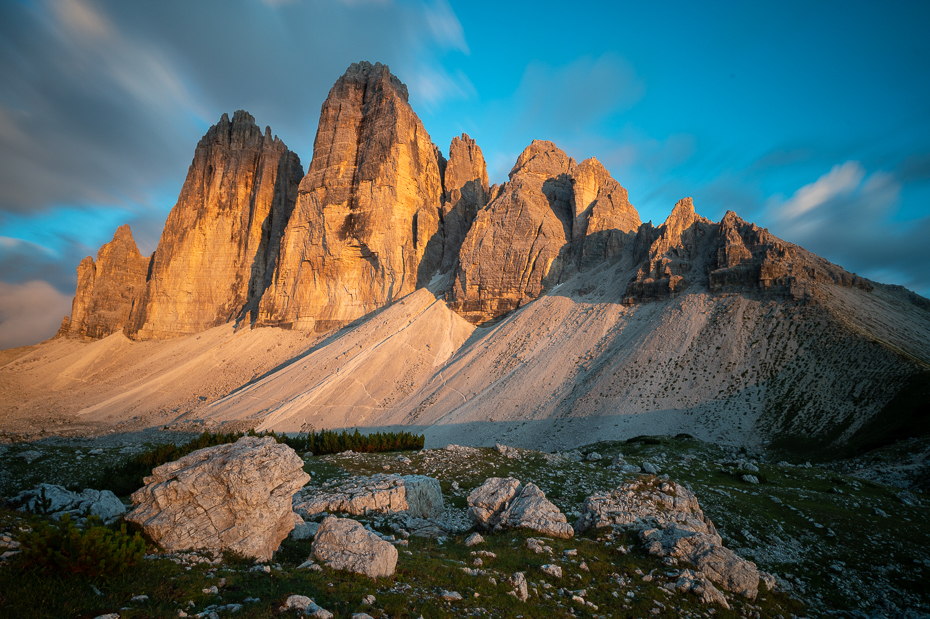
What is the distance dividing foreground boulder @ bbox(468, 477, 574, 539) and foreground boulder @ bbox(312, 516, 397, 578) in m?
5.05

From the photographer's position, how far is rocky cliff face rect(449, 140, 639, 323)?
223 feet

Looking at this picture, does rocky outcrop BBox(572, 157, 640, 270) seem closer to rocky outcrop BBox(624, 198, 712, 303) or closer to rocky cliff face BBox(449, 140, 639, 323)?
rocky cliff face BBox(449, 140, 639, 323)

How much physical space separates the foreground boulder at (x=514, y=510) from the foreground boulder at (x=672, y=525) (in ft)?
3.62

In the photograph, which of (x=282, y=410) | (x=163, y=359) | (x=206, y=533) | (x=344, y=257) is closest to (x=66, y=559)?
(x=206, y=533)

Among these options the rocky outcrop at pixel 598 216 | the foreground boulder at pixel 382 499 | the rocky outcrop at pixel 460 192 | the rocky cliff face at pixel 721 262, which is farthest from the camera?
the rocky outcrop at pixel 460 192

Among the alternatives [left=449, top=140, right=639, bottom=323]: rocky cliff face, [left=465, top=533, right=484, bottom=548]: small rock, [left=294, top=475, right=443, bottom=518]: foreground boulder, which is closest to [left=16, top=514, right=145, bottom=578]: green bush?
[left=294, top=475, right=443, bottom=518]: foreground boulder

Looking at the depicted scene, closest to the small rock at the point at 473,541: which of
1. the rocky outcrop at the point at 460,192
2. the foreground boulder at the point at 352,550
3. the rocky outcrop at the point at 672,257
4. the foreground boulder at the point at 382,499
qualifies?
the foreground boulder at the point at 382,499

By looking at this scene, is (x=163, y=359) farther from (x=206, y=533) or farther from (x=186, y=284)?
(x=206, y=533)

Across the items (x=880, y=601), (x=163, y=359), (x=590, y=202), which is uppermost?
(x=590, y=202)

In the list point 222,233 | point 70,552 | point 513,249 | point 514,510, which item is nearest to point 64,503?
point 70,552

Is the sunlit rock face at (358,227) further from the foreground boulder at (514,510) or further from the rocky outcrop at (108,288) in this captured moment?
the foreground boulder at (514,510)

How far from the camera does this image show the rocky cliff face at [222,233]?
92500 mm

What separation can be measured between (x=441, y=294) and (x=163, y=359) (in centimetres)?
5537

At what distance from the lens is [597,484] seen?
17.7m
